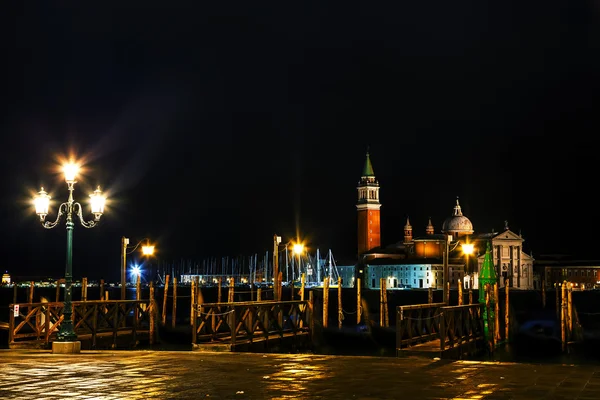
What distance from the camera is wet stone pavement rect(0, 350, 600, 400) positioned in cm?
1123

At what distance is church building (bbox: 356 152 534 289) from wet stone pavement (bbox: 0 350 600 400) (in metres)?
110

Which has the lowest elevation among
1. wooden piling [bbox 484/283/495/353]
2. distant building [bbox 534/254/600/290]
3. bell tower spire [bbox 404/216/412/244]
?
wooden piling [bbox 484/283/495/353]

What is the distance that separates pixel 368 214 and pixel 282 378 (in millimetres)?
129038

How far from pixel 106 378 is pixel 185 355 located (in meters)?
4.38

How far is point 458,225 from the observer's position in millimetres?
138375

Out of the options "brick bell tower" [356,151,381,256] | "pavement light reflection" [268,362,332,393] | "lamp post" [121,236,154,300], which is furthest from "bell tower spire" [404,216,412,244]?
"pavement light reflection" [268,362,332,393]

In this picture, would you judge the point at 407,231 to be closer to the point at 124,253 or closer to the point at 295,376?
the point at 124,253

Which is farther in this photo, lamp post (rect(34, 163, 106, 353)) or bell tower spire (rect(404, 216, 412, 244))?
bell tower spire (rect(404, 216, 412, 244))

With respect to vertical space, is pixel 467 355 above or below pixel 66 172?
below

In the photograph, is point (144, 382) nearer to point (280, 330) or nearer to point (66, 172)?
point (66, 172)

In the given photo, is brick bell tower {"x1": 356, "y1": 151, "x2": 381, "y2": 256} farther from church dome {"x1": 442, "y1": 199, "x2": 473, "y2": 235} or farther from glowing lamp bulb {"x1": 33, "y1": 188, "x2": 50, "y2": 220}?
glowing lamp bulb {"x1": 33, "y1": 188, "x2": 50, "y2": 220}

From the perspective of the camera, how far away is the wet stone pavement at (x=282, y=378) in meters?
11.2

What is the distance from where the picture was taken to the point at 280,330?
27.8 meters

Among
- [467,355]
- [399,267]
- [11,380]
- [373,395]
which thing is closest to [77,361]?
[11,380]
